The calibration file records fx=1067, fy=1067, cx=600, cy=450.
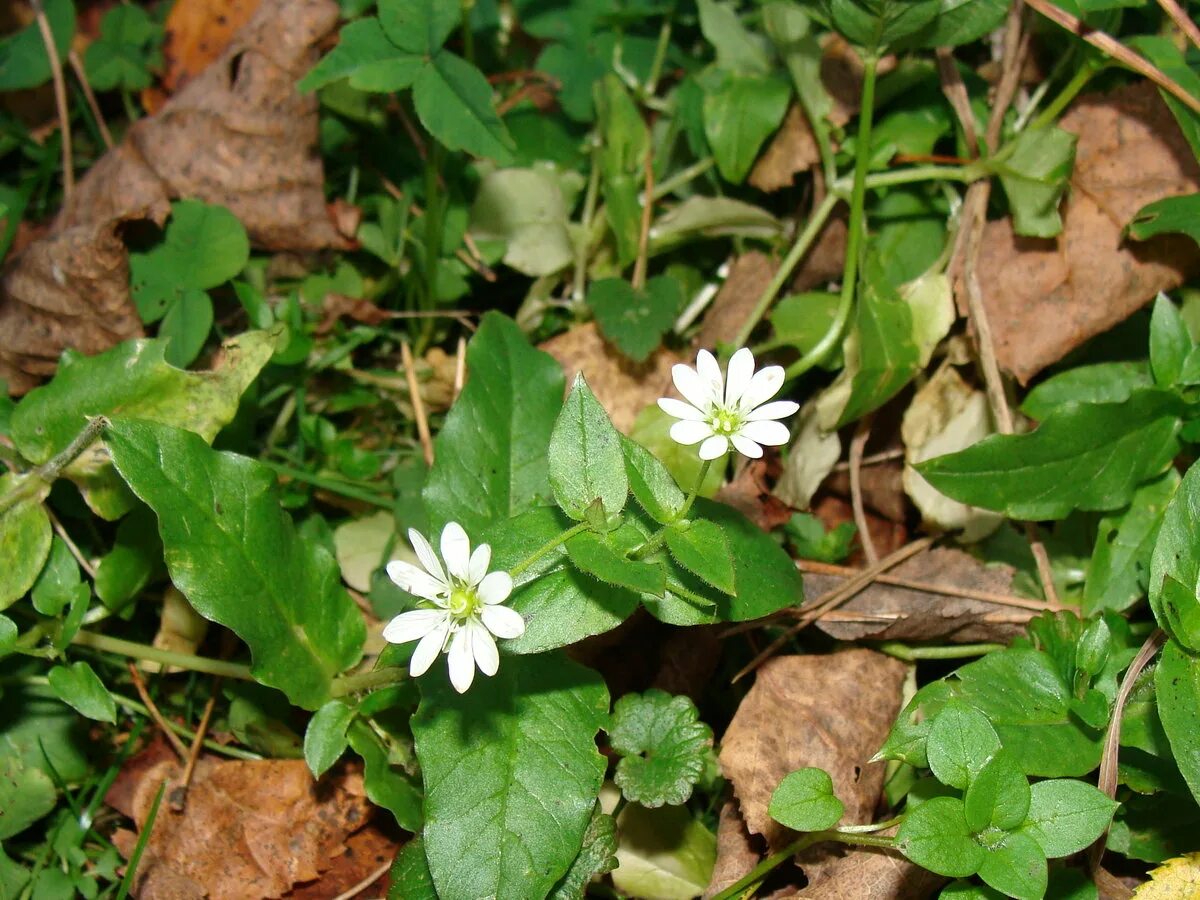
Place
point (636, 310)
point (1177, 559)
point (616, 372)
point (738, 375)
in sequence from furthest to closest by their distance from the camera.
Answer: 1. point (616, 372)
2. point (636, 310)
3. point (1177, 559)
4. point (738, 375)

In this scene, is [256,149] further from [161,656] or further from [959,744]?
[959,744]

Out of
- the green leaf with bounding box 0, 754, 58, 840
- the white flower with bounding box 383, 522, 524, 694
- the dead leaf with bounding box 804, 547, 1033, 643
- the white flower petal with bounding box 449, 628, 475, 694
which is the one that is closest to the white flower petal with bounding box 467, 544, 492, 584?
the white flower with bounding box 383, 522, 524, 694

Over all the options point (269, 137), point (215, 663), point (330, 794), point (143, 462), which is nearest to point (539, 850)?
point (330, 794)

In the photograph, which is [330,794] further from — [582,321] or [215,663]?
[582,321]

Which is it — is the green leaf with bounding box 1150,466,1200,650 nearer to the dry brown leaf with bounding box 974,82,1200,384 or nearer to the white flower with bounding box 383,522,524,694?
the dry brown leaf with bounding box 974,82,1200,384

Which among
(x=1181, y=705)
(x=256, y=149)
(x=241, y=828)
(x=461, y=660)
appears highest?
(x=256, y=149)

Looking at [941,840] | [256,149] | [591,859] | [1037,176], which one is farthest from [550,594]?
[256,149]
